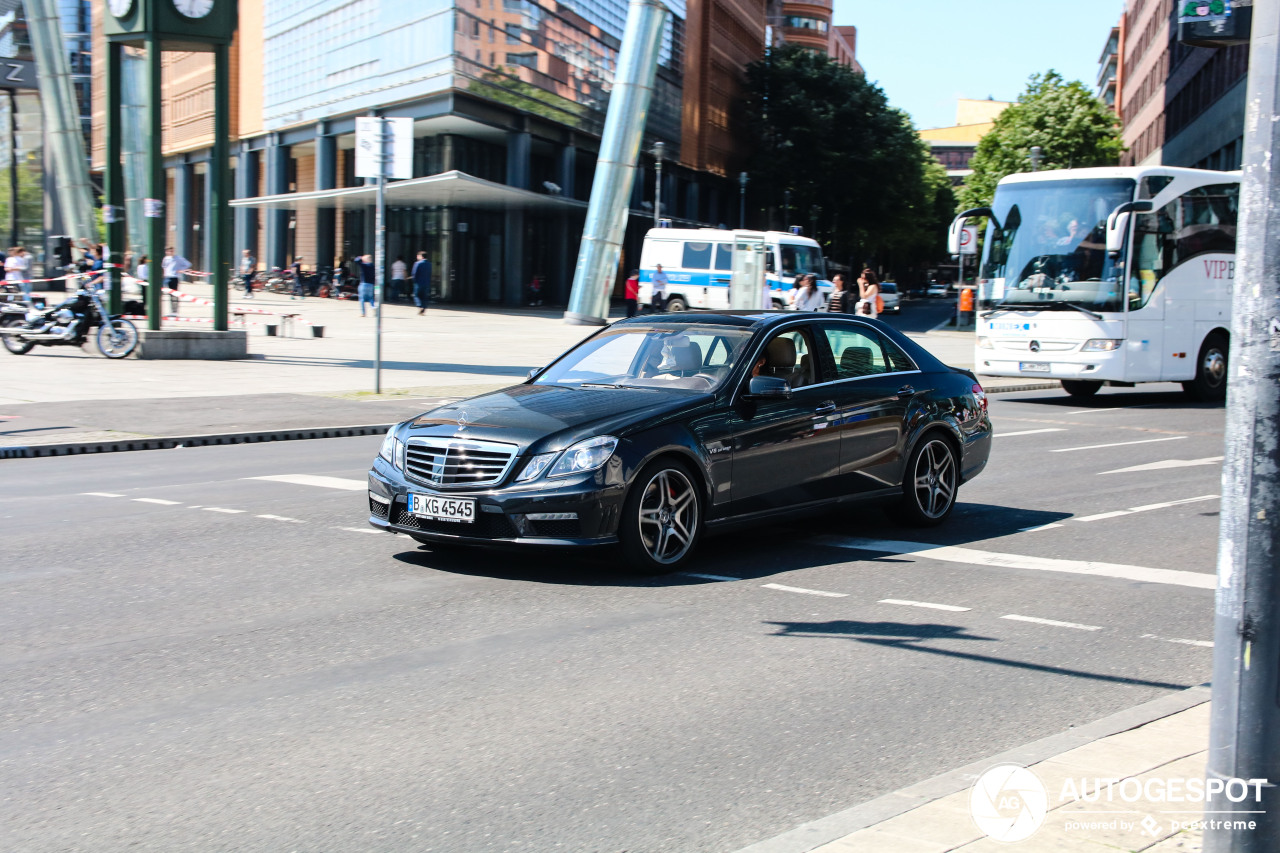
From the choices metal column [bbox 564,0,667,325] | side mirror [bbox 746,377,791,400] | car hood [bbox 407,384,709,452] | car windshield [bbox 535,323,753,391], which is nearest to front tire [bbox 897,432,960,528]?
side mirror [bbox 746,377,791,400]

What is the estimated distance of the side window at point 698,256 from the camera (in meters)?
42.4

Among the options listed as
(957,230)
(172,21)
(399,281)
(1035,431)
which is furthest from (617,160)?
(1035,431)

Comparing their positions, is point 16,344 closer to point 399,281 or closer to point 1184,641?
point 1184,641

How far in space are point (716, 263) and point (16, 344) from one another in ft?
75.5

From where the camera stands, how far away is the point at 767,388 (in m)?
8.05

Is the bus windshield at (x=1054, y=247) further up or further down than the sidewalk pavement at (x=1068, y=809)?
further up

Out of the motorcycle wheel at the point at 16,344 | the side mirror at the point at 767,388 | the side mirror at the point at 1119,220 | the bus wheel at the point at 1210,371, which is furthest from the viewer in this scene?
the motorcycle wheel at the point at 16,344

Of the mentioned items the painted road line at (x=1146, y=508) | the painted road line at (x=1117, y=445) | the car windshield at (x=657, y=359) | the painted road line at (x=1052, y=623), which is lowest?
the painted road line at (x=1052, y=623)

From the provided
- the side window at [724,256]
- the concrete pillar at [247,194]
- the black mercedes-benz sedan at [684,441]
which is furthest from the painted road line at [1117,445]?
the concrete pillar at [247,194]

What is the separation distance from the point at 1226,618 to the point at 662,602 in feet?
12.7

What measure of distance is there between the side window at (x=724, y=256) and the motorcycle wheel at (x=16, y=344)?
2288 cm

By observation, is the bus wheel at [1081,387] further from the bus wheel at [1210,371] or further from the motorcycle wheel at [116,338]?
the motorcycle wheel at [116,338]

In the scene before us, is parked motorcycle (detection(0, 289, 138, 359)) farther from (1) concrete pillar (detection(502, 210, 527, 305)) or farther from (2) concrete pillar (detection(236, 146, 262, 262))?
(2) concrete pillar (detection(236, 146, 262, 262))

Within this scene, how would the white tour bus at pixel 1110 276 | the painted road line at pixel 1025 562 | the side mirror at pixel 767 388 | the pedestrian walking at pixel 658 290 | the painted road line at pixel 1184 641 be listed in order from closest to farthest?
the painted road line at pixel 1184 641 → the painted road line at pixel 1025 562 → the side mirror at pixel 767 388 → the white tour bus at pixel 1110 276 → the pedestrian walking at pixel 658 290
